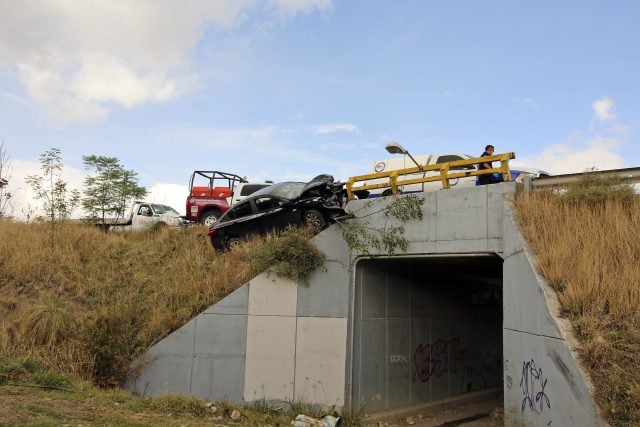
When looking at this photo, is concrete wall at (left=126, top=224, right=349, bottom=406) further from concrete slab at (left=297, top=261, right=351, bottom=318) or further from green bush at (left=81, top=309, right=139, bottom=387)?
green bush at (left=81, top=309, right=139, bottom=387)

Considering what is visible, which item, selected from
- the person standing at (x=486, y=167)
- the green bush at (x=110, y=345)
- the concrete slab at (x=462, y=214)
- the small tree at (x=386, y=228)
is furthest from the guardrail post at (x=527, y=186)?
the green bush at (x=110, y=345)

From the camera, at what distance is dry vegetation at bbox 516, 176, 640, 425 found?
18.2ft

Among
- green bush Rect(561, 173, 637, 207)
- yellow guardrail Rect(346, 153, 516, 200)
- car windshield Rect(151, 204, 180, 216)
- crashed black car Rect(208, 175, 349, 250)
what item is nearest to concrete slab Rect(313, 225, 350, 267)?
crashed black car Rect(208, 175, 349, 250)

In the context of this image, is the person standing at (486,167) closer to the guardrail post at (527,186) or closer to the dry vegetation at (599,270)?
the guardrail post at (527,186)

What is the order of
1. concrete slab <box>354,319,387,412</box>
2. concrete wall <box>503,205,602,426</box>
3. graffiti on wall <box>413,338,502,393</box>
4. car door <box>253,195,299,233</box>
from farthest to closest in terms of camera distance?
graffiti on wall <box>413,338,502,393</box> → car door <box>253,195,299,233</box> → concrete slab <box>354,319,387,412</box> → concrete wall <box>503,205,602,426</box>

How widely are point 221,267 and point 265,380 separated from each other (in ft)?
9.30

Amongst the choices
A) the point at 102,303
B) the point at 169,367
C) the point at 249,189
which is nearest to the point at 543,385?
the point at 169,367

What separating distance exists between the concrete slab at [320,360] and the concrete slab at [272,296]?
44 cm

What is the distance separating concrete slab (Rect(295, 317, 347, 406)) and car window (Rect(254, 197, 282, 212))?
10.6ft

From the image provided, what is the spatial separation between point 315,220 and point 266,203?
1.72m

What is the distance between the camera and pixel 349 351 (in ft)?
38.4

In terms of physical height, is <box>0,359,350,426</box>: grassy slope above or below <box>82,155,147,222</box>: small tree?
below

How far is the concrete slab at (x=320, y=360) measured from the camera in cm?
1128

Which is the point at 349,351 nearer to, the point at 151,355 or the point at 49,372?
the point at 151,355
